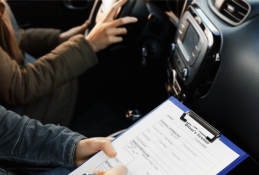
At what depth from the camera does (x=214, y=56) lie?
49 cm

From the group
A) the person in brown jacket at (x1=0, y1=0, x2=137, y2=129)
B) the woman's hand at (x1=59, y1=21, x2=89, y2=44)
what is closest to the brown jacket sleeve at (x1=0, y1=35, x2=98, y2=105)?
the person in brown jacket at (x1=0, y1=0, x2=137, y2=129)

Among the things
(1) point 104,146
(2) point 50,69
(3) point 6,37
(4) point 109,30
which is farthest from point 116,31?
(1) point 104,146

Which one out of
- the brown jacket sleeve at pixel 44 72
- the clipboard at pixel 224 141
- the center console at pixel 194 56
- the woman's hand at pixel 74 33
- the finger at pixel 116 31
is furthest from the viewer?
the woman's hand at pixel 74 33

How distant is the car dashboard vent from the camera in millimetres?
474

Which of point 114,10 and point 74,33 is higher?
point 114,10

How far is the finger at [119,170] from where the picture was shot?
399 millimetres

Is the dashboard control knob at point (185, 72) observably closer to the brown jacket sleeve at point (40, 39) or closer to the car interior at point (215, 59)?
the car interior at point (215, 59)

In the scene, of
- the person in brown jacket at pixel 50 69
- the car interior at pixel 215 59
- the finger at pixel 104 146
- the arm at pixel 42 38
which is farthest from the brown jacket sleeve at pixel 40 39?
the finger at pixel 104 146

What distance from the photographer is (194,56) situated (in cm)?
54

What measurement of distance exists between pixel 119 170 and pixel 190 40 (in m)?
0.36

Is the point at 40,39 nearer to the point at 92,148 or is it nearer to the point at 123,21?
the point at 123,21

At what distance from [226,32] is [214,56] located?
5 centimetres

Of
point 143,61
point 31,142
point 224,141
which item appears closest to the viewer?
point 224,141

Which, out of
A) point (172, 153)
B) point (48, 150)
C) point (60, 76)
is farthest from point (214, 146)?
point (60, 76)
